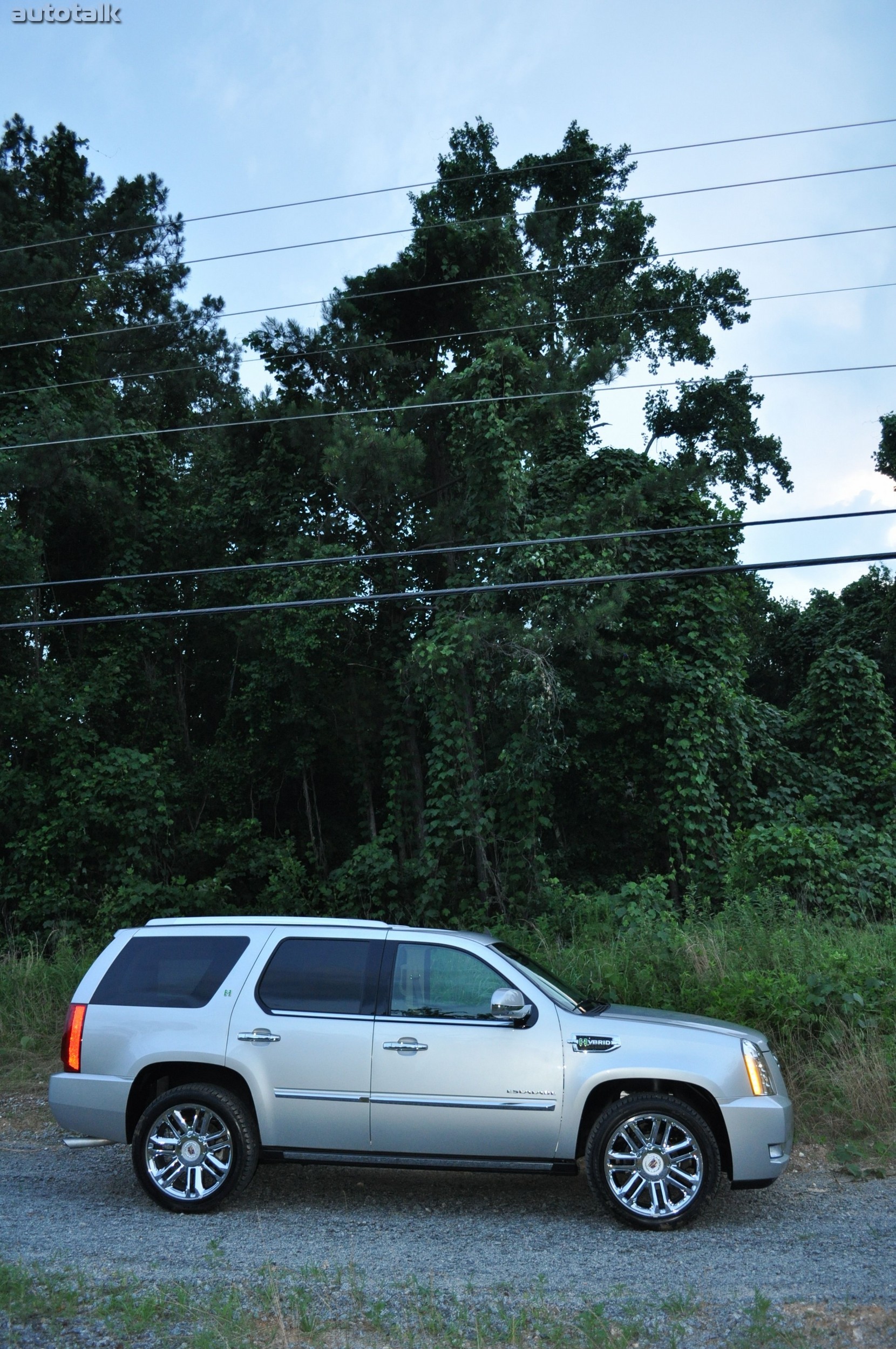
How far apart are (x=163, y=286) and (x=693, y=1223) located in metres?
24.6

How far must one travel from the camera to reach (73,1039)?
22.2 ft

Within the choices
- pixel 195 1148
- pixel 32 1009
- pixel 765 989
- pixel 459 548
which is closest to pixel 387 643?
pixel 459 548

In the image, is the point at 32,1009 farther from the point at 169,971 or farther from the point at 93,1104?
the point at 169,971

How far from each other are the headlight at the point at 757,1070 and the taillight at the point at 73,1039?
13.2 ft

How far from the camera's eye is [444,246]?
18562mm

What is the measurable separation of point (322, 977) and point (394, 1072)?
2.48ft

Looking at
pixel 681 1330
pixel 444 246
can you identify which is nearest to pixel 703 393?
pixel 444 246

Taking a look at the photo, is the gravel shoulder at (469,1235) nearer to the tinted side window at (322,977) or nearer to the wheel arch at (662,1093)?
the wheel arch at (662,1093)

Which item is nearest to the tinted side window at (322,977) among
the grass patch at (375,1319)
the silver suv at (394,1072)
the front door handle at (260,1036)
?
the silver suv at (394,1072)

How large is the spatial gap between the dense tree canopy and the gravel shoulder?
847 centimetres

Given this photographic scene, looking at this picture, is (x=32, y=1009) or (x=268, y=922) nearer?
(x=268, y=922)

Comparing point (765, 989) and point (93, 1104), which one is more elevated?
point (765, 989)

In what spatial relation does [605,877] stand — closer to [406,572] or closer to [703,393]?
[406,572]

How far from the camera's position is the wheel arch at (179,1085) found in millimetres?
6570
